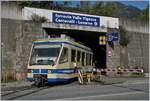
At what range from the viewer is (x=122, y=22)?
1550 inches

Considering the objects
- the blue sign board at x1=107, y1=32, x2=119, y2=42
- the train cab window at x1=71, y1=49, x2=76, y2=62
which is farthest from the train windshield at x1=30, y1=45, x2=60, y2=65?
the blue sign board at x1=107, y1=32, x2=119, y2=42

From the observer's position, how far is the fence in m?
28.1

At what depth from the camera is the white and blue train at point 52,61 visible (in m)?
22.3

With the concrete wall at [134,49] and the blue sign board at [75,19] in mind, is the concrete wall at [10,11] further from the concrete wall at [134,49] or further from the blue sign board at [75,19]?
the concrete wall at [134,49]

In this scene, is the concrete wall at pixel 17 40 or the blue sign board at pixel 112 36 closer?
the concrete wall at pixel 17 40

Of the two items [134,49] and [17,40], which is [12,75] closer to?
[17,40]

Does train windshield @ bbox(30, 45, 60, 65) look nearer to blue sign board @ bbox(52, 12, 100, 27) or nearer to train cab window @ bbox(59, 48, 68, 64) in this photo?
train cab window @ bbox(59, 48, 68, 64)

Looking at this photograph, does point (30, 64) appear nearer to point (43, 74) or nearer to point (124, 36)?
point (43, 74)

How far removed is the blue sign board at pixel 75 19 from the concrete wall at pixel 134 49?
383cm

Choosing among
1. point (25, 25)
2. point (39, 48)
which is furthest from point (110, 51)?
point (39, 48)

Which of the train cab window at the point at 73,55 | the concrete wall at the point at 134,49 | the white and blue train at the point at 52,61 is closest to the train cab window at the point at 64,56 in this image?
the white and blue train at the point at 52,61

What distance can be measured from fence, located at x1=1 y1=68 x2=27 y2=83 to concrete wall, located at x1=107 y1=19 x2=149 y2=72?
10.9 meters

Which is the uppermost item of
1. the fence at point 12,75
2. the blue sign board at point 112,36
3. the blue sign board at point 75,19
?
the blue sign board at point 75,19

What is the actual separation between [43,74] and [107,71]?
13.7m
